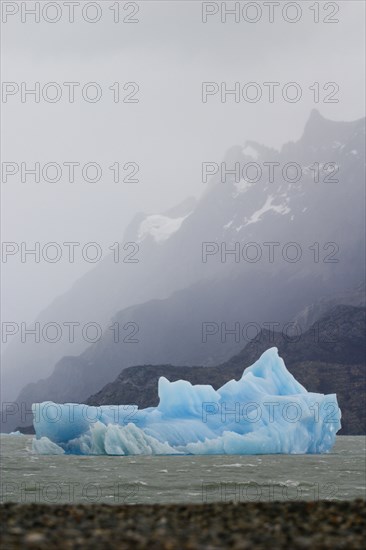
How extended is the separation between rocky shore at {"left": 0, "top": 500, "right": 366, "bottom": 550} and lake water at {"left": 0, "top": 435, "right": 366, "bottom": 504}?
21.2m

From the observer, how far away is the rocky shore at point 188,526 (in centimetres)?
862

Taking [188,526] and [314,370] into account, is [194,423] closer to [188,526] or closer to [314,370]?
[188,526]

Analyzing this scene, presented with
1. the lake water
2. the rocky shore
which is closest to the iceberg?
the lake water

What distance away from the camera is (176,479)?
1812 inches

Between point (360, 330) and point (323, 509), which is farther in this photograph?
point (360, 330)

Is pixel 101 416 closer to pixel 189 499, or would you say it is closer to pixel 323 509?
pixel 189 499

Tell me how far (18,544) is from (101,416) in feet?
198

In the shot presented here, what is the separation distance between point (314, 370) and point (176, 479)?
431 feet

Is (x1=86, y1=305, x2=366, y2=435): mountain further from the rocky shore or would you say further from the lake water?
the rocky shore

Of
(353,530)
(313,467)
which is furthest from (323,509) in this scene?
(313,467)

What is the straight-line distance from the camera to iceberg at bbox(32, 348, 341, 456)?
67.1m

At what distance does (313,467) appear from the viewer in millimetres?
56406

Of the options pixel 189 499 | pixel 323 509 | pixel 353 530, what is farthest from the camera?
pixel 189 499

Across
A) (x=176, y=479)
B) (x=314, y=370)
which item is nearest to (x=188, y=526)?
(x=176, y=479)
